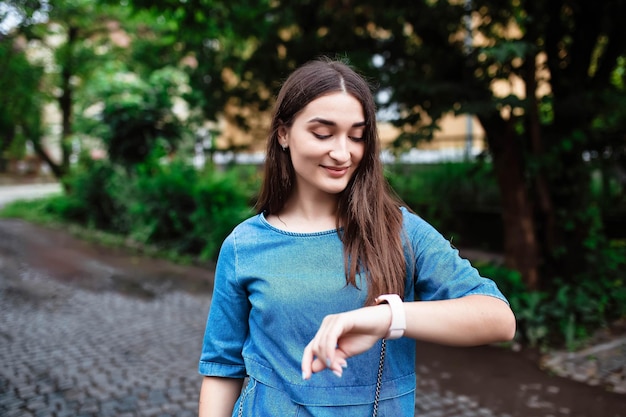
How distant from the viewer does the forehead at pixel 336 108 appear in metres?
1.49

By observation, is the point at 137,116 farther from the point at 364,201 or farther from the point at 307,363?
the point at 307,363

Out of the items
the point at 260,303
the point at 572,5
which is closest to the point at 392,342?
the point at 260,303

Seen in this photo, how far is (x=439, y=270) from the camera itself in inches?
54.8

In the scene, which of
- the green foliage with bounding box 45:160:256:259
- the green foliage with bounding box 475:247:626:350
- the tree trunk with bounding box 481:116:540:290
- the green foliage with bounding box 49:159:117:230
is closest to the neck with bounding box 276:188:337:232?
the green foliage with bounding box 475:247:626:350

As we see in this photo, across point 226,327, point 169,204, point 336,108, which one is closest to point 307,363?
point 226,327

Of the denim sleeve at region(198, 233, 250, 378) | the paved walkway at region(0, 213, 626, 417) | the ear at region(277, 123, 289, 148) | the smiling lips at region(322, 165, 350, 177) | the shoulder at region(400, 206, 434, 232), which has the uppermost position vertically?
the ear at region(277, 123, 289, 148)

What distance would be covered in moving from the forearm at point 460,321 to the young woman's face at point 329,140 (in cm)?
45

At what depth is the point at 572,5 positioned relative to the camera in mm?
6215

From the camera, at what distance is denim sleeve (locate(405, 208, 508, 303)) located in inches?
52.2

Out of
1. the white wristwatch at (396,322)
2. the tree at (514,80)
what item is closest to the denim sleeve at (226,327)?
the white wristwatch at (396,322)

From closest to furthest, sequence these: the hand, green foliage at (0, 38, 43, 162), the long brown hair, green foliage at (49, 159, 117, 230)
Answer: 1. the hand
2. the long brown hair
3. green foliage at (0, 38, 43, 162)
4. green foliage at (49, 159, 117, 230)

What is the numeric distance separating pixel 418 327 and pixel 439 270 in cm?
24

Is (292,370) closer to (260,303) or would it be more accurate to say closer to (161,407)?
(260,303)

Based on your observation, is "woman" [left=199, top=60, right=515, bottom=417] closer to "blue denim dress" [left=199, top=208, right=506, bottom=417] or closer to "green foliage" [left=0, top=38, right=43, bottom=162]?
"blue denim dress" [left=199, top=208, right=506, bottom=417]
